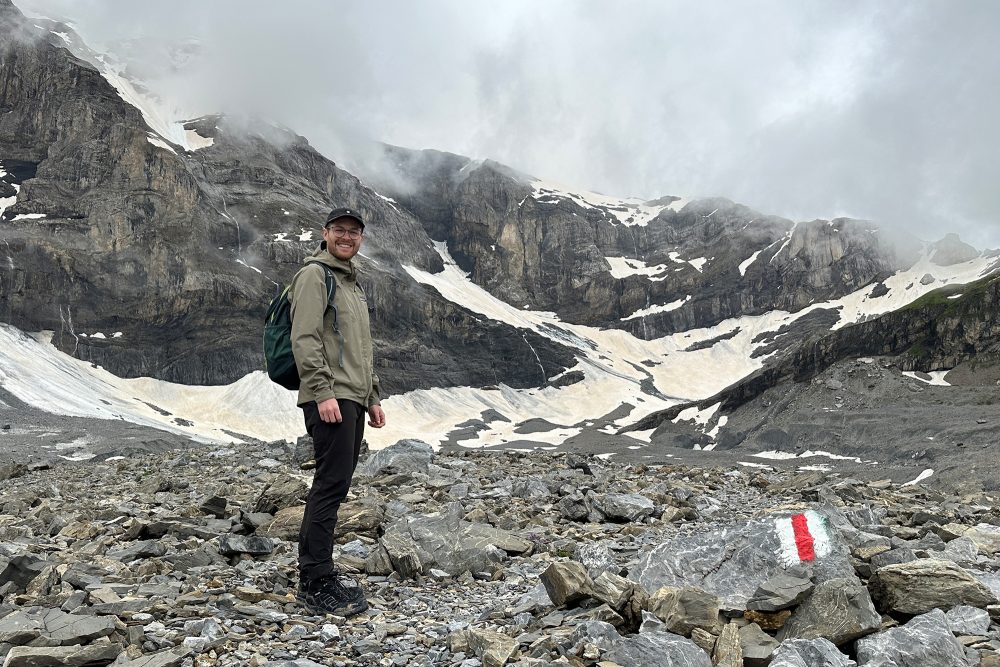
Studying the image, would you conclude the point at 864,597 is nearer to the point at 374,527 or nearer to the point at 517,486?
the point at 374,527

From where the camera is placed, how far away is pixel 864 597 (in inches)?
173

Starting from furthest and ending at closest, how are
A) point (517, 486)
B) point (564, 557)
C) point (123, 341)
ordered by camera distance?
1. point (123, 341)
2. point (517, 486)
3. point (564, 557)

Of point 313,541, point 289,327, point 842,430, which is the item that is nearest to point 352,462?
point 313,541

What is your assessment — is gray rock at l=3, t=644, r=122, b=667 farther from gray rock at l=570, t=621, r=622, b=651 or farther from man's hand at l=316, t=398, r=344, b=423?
gray rock at l=570, t=621, r=622, b=651

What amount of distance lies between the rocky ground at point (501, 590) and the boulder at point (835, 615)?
0.01 metres

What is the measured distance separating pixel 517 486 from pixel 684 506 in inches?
141

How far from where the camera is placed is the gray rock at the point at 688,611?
440 centimetres

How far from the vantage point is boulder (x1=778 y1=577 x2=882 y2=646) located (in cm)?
418

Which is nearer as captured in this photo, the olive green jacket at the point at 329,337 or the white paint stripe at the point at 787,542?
the white paint stripe at the point at 787,542

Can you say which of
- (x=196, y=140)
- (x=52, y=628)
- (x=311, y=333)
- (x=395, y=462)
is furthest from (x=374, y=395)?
(x=196, y=140)

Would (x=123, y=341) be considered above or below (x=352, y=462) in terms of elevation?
above

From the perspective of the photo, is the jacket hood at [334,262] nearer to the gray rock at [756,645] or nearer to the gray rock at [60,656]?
the gray rock at [60,656]

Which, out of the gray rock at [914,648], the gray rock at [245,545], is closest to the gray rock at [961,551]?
the gray rock at [914,648]

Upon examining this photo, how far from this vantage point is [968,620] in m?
4.35
